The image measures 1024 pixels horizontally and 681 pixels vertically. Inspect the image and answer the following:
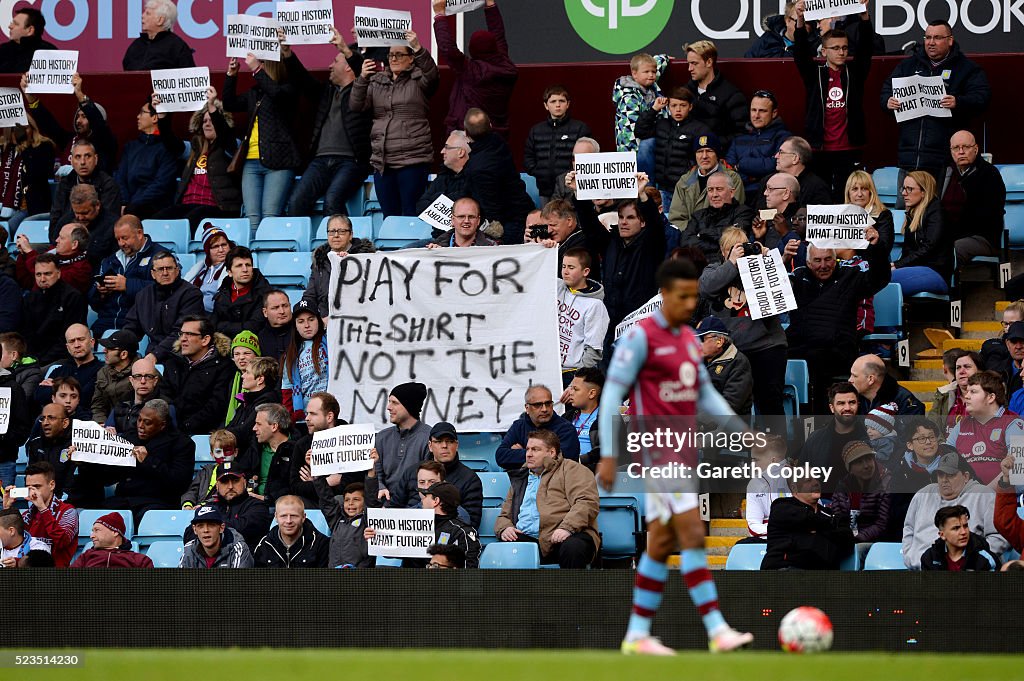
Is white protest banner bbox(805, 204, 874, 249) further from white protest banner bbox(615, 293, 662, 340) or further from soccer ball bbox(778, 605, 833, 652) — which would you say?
soccer ball bbox(778, 605, 833, 652)

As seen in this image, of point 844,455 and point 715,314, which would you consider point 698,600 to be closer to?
point 844,455

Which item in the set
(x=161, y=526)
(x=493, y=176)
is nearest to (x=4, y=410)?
(x=161, y=526)

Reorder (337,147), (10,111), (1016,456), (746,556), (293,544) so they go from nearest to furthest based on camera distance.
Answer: (1016,456)
(746,556)
(293,544)
(337,147)
(10,111)

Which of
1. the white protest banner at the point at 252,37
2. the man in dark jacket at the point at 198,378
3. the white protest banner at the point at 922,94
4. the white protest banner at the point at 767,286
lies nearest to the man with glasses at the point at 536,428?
the white protest banner at the point at 767,286

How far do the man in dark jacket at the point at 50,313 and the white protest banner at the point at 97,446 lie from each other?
211 cm

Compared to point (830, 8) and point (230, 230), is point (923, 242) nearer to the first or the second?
point (830, 8)

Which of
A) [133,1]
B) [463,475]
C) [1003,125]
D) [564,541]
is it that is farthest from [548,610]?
[133,1]

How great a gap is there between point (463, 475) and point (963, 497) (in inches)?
137

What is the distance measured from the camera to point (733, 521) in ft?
39.9

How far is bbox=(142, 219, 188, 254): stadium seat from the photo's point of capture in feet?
51.8

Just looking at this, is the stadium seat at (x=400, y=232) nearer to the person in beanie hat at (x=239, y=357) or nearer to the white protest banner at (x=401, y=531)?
the person in beanie hat at (x=239, y=357)

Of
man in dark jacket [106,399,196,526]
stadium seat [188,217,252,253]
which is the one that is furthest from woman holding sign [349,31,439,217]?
man in dark jacket [106,399,196,526]

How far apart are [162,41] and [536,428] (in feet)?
Result: 23.7

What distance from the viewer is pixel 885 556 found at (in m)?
10.9
